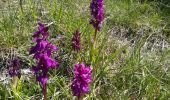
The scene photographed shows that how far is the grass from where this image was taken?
3342mm

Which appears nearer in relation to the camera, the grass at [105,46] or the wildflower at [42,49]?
the wildflower at [42,49]

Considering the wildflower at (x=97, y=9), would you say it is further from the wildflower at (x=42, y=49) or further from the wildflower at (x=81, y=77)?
the wildflower at (x=81, y=77)

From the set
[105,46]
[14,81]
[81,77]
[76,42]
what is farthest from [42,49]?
[105,46]

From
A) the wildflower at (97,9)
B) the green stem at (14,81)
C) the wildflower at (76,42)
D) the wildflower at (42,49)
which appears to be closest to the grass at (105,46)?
the green stem at (14,81)

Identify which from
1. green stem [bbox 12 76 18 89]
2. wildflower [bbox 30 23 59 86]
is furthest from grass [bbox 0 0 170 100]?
wildflower [bbox 30 23 59 86]

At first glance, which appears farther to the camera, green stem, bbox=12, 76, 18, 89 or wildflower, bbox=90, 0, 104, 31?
wildflower, bbox=90, 0, 104, 31

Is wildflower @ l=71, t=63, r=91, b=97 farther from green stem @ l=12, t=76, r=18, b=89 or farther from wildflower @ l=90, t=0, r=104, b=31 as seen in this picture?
wildflower @ l=90, t=0, r=104, b=31

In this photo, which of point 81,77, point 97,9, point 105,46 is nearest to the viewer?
point 81,77

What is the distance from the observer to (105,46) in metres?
3.99

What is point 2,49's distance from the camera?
3.81 m

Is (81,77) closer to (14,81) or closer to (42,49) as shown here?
(42,49)

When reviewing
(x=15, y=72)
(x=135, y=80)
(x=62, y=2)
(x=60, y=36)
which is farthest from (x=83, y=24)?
(x=15, y=72)

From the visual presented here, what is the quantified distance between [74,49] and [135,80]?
2.06 ft

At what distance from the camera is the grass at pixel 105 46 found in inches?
132
